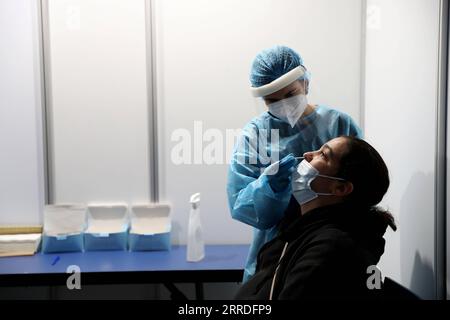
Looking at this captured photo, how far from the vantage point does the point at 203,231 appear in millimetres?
2023

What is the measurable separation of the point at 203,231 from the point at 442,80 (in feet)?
4.32

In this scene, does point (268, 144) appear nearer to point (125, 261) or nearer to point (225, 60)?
point (225, 60)

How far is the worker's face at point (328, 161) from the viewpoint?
1.09 meters

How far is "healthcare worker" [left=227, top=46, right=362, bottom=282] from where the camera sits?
49.9 inches

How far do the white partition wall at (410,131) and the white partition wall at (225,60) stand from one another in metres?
0.30

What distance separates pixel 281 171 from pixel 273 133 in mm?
263

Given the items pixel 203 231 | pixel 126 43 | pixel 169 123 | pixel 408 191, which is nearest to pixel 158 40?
pixel 126 43

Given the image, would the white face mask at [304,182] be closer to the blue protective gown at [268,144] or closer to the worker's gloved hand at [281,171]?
the worker's gloved hand at [281,171]

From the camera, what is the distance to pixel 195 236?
5.93 ft

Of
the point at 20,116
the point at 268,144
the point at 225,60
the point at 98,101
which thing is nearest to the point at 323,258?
the point at 268,144

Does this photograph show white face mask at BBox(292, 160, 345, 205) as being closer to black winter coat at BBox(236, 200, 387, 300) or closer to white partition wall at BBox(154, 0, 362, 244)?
black winter coat at BBox(236, 200, 387, 300)

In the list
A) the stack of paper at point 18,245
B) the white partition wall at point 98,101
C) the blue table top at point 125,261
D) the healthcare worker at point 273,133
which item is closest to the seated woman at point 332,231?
the healthcare worker at point 273,133

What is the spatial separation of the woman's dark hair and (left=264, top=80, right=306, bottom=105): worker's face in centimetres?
30

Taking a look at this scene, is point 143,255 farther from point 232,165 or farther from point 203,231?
point 232,165
